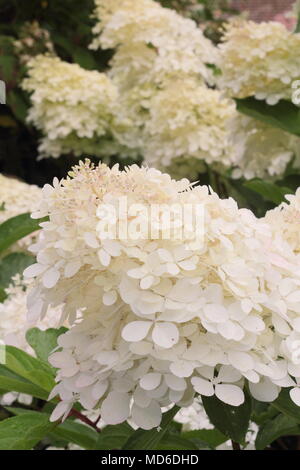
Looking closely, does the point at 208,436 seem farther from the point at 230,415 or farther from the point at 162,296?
the point at 162,296

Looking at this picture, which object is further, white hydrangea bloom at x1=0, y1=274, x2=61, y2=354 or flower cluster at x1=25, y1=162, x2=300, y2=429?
white hydrangea bloom at x1=0, y1=274, x2=61, y2=354

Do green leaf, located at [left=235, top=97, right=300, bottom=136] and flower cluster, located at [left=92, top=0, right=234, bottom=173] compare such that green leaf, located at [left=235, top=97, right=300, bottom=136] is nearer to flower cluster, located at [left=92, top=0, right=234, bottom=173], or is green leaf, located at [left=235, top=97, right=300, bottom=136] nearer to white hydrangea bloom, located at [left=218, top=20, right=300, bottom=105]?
white hydrangea bloom, located at [left=218, top=20, right=300, bottom=105]

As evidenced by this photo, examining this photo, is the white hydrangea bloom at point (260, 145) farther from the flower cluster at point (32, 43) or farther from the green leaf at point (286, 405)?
the flower cluster at point (32, 43)

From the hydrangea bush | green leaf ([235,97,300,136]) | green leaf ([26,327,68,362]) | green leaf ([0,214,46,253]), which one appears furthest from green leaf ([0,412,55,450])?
green leaf ([235,97,300,136])

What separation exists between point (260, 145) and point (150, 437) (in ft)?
2.70

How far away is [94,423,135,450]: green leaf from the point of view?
715 millimetres

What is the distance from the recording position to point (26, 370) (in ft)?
2.33

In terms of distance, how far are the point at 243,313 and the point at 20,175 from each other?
1981mm

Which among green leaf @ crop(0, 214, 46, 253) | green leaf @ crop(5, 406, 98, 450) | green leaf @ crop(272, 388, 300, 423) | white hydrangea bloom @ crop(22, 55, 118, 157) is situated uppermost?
green leaf @ crop(272, 388, 300, 423)

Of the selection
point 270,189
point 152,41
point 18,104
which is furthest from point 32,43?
point 270,189

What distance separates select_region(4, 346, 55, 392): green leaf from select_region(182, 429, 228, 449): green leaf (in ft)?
0.64

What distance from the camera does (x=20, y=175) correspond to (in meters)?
2.42

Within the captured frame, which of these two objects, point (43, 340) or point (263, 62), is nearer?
point (43, 340)
